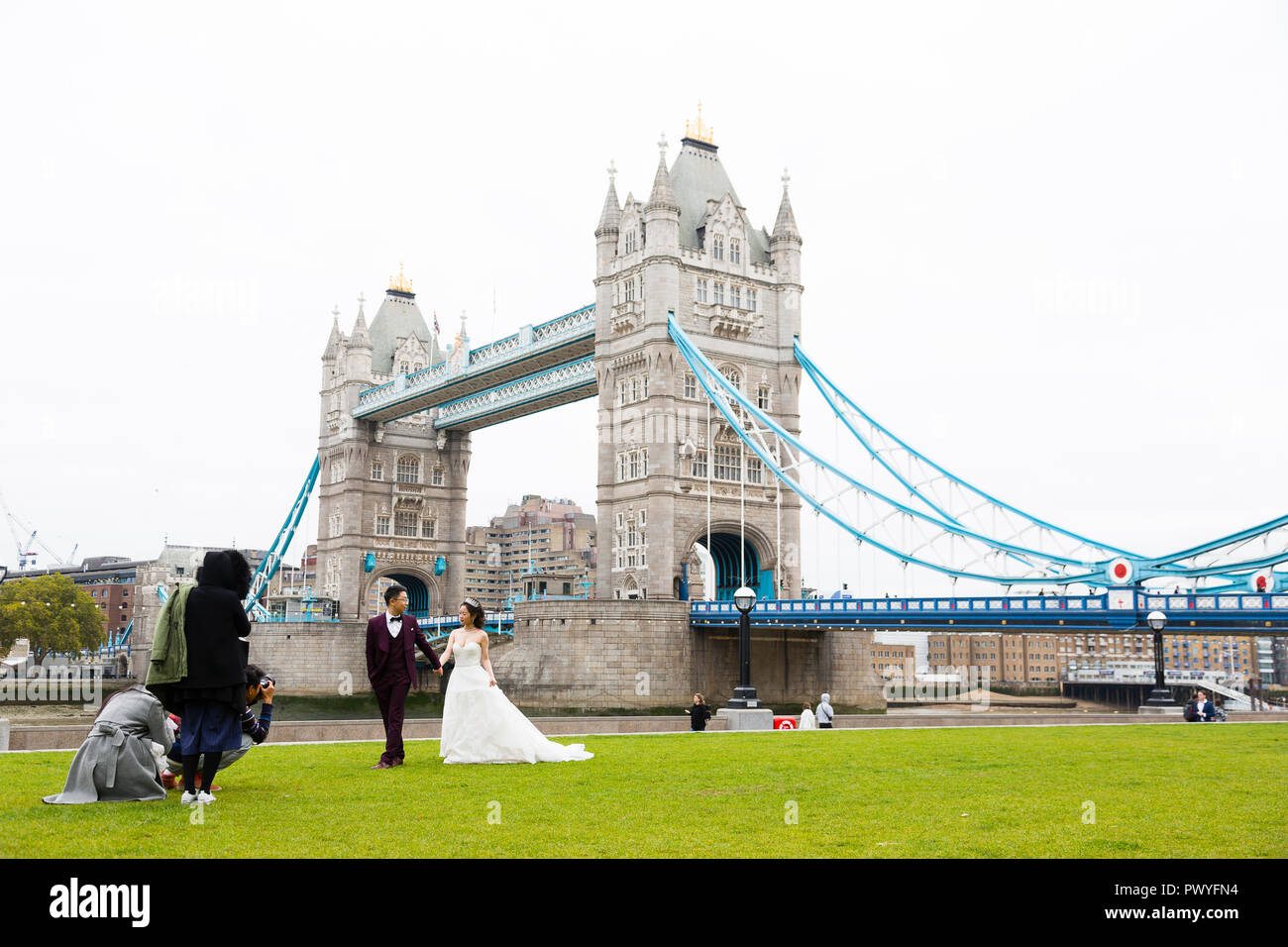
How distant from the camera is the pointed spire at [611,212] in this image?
2205 inches

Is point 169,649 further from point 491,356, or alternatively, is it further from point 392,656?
point 491,356

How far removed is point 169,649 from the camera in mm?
9375

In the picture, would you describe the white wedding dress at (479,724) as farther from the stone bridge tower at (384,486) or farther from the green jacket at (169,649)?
the stone bridge tower at (384,486)

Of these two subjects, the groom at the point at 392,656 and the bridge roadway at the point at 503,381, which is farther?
the bridge roadway at the point at 503,381

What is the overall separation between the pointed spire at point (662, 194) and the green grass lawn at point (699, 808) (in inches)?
1614

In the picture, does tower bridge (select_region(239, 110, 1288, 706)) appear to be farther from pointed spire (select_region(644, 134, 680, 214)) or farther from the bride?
the bride

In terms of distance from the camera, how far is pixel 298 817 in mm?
8383

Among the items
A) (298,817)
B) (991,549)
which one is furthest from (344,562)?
(298,817)

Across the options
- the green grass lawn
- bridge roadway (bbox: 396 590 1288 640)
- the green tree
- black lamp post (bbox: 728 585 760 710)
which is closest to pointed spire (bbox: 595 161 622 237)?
bridge roadway (bbox: 396 590 1288 640)

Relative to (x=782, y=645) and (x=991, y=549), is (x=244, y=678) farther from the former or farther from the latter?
(x=782, y=645)

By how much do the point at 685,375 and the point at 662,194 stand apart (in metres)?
7.80

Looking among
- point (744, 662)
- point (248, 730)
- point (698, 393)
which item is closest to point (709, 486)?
point (698, 393)

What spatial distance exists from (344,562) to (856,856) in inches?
2758

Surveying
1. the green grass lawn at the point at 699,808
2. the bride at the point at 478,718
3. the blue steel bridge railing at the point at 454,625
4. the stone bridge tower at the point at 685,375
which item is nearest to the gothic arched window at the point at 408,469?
the blue steel bridge railing at the point at 454,625
